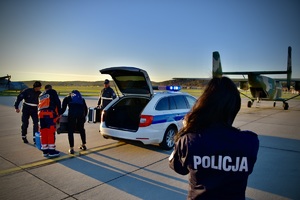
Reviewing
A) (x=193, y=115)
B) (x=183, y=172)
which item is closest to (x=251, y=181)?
(x=183, y=172)

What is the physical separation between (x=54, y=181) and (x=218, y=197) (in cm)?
344

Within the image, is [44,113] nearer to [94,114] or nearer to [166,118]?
[94,114]

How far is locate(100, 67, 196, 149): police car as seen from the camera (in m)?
5.50

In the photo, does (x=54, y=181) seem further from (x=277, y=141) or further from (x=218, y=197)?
(x=277, y=141)

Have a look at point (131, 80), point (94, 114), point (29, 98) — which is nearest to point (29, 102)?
point (29, 98)

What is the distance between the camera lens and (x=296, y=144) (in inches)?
272

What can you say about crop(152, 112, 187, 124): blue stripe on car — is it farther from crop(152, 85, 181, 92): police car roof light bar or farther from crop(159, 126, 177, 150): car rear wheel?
crop(152, 85, 181, 92): police car roof light bar

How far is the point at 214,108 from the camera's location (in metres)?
1.46

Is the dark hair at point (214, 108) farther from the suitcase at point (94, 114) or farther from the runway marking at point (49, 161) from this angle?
the suitcase at point (94, 114)

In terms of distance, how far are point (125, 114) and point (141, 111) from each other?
0.84 metres

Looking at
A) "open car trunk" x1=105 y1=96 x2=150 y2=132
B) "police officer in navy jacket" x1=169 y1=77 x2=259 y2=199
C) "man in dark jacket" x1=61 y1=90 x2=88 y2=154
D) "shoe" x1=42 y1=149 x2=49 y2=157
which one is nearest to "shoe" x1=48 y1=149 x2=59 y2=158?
"shoe" x1=42 y1=149 x2=49 y2=157

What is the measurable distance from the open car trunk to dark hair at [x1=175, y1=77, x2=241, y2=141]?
4.26 meters

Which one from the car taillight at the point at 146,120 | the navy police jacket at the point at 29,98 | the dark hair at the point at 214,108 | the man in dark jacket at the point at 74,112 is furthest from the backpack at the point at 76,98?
the dark hair at the point at 214,108

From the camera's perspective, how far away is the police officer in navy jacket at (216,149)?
138cm
